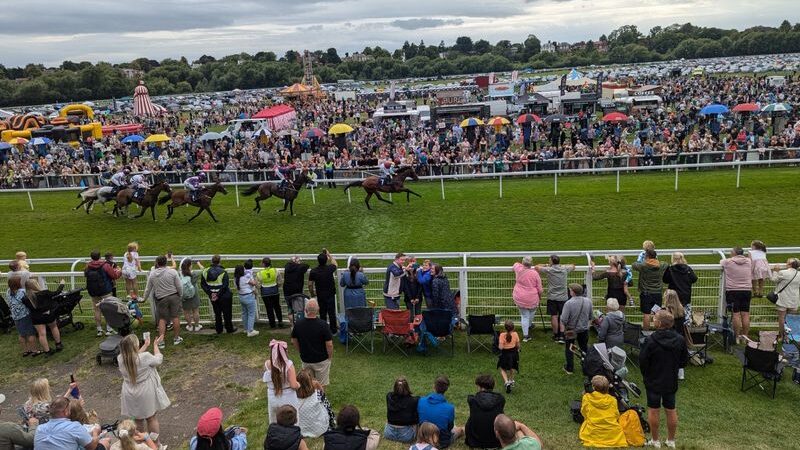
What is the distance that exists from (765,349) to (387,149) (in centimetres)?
2245

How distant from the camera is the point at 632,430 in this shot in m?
5.81

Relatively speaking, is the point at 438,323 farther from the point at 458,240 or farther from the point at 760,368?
the point at 458,240

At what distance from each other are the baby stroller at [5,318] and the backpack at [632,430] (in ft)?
33.0

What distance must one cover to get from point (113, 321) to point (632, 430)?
23.5 feet

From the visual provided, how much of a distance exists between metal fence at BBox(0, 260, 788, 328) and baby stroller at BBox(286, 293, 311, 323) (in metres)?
0.78

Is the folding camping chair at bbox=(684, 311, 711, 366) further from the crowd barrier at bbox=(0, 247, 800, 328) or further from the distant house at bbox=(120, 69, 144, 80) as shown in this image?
the distant house at bbox=(120, 69, 144, 80)

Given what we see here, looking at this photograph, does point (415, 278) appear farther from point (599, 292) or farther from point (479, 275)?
point (599, 292)

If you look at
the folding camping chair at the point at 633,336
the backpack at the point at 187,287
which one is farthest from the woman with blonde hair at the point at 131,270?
the folding camping chair at the point at 633,336

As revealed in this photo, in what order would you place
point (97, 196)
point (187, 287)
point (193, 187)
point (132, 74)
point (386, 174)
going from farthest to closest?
point (132, 74)
point (97, 196)
point (386, 174)
point (193, 187)
point (187, 287)

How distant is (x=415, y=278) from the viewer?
8.92 metres

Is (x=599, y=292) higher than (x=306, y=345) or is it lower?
lower

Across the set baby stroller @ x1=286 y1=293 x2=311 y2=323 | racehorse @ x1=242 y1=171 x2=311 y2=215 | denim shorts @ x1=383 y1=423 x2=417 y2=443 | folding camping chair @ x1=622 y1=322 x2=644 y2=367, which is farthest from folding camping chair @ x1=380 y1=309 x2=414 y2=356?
racehorse @ x1=242 y1=171 x2=311 y2=215

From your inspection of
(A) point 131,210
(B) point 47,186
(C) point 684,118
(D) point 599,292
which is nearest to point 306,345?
(D) point 599,292

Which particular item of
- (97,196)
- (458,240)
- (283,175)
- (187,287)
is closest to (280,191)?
(283,175)
